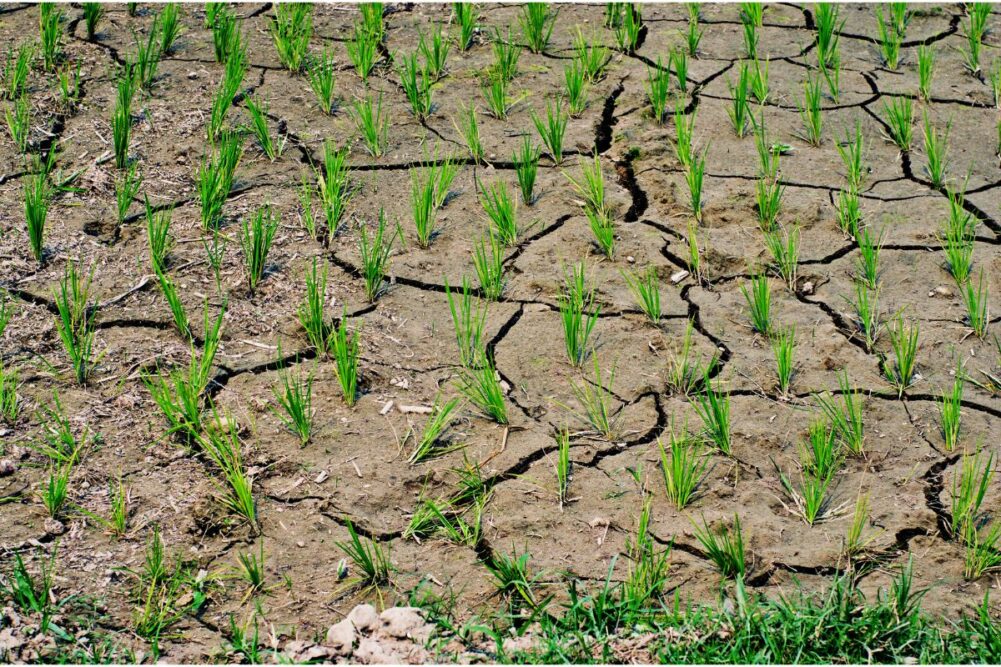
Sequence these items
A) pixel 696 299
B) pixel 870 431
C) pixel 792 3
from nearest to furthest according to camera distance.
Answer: pixel 870 431
pixel 696 299
pixel 792 3

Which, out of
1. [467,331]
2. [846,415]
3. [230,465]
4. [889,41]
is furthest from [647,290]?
[889,41]

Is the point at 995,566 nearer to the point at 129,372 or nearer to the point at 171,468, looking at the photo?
the point at 171,468

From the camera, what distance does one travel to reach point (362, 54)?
12.7ft

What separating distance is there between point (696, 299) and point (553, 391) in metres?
0.53

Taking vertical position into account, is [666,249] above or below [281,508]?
above

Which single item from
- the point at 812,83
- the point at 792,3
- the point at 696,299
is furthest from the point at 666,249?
the point at 792,3

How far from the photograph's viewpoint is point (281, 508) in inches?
96.0

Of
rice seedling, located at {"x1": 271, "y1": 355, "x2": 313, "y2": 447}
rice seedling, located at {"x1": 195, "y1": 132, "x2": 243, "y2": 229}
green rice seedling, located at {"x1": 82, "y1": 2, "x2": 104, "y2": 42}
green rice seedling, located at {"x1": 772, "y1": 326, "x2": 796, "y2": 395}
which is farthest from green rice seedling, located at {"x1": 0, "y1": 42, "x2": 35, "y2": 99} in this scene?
green rice seedling, located at {"x1": 772, "y1": 326, "x2": 796, "y2": 395}

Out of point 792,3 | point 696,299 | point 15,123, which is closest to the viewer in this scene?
point 696,299

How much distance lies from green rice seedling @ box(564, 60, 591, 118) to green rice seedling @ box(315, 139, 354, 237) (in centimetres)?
78

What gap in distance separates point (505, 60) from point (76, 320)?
1749 mm

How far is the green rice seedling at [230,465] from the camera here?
2.37 metres

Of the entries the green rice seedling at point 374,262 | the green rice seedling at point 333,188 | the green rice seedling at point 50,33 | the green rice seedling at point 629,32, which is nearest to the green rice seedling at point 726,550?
the green rice seedling at point 374,262

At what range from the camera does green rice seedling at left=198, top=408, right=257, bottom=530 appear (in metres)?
2.37
